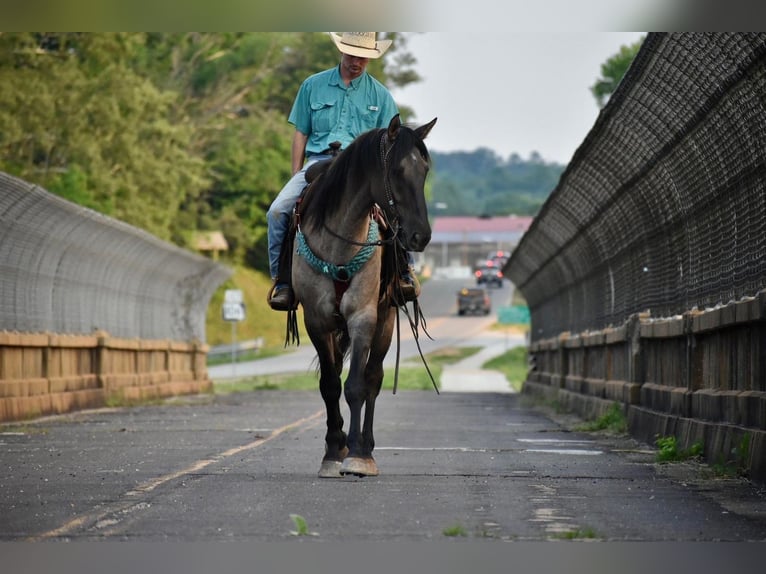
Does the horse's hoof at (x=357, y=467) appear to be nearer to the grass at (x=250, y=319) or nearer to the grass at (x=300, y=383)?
the grass at (x=300, y=383)

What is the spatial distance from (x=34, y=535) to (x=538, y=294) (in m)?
30.3

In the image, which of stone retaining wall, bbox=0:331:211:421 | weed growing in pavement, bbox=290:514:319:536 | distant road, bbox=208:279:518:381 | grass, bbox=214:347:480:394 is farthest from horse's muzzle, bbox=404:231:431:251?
distant road, bbox=208:279:518:381

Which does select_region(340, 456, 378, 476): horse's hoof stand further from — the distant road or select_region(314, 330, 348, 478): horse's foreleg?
the distant road

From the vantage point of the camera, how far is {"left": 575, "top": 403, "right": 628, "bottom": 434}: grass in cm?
1914

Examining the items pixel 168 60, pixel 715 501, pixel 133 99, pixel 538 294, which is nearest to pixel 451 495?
pixel 715 501

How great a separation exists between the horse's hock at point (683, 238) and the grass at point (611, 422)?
184mm

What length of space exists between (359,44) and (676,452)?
13.9ft

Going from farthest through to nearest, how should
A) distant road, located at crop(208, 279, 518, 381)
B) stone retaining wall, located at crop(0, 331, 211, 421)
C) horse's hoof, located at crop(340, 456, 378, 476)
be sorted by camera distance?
distant road, located at crop(208, 279, 518, 381), stone retaining wall, located at crop(0, 331, 211, 421), horse's hoof, located at crop(340, 456, 378, 476)

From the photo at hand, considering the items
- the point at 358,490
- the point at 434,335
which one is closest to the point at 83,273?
the point at 358,490

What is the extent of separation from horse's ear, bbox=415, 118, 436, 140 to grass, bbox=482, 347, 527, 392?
51239 mm

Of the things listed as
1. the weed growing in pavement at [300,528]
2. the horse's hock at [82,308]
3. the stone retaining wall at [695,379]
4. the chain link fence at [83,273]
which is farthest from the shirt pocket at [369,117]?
the chain link fence at [83,273]

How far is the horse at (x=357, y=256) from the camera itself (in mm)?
11922

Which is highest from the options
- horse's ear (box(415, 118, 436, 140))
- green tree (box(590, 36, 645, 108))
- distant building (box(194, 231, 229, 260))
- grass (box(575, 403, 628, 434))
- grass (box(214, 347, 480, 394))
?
green tree (box(590, 36, 645, 108))

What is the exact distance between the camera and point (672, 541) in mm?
8195
